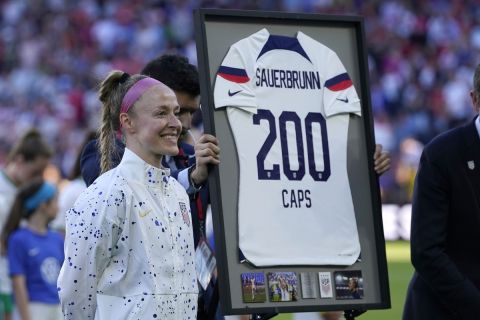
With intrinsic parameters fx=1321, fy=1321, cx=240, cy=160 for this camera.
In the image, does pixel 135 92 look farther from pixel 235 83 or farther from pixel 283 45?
pixel 283 45

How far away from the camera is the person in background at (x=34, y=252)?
9.25 meters

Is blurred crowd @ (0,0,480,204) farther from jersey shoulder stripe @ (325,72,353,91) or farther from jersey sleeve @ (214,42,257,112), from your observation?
jersey sleeve @ (214,42,257,112)

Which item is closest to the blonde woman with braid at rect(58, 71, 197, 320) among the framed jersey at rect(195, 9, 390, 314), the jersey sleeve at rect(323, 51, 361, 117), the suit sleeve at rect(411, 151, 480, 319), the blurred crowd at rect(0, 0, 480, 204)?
the framed jersey at rect(195, 9, 390, 314)

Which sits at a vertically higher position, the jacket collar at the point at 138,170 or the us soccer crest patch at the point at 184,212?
the jacket collar at the point at 138,170

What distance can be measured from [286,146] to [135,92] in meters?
0.81

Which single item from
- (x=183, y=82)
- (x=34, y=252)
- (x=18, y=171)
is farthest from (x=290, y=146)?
(x=18, y=171)

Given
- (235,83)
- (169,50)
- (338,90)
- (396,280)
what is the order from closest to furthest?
(235,83), (338,90), (396,280), (169,50)

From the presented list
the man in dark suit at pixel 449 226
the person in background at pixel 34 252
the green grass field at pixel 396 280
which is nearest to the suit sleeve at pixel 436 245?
the man in dark suit at pixel 449 226

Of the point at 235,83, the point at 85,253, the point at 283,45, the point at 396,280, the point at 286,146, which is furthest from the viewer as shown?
the point at 396,280

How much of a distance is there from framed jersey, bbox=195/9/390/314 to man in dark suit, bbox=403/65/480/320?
0.65ft

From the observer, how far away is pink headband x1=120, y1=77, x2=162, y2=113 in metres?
4.96

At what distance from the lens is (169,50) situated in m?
29.8

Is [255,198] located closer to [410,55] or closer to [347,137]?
[347,137]

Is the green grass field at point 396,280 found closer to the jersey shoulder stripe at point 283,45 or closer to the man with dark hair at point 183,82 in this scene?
the man with dark hair at point 183,82
